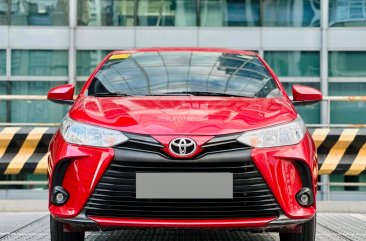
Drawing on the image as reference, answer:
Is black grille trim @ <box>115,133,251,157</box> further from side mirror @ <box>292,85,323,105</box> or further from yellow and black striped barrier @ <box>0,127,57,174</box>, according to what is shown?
yellow and black striped barrier @ <box>0,127,57,174</box>

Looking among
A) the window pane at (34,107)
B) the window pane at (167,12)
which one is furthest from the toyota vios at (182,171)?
the window pane at (167,12)

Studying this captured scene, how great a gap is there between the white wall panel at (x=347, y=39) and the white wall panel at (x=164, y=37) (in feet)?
13.1

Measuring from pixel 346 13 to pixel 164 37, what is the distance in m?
5.47

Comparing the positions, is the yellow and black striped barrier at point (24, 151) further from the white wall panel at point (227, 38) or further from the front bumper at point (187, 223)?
the white wall panel at point (227, 38)

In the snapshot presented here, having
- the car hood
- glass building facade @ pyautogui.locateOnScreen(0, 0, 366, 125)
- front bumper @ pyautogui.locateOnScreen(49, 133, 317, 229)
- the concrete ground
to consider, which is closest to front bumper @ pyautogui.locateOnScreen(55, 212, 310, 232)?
front bumper @ pyautogui.locateOnScreen(49, 133, 317, 229)

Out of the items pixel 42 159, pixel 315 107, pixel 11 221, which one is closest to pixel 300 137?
pixel 11 221

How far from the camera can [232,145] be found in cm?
386

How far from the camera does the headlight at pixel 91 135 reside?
3906 millimetres

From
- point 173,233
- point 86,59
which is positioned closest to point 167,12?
point 86,59

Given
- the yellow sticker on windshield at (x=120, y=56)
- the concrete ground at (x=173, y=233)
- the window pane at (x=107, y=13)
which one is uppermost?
the window pane at (x=107, y=13)

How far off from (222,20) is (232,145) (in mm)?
15797

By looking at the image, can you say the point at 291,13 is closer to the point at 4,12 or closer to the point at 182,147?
the point at 4,12

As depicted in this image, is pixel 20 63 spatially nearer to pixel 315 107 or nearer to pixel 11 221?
pixel 315 107

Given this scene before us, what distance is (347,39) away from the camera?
19.2m
